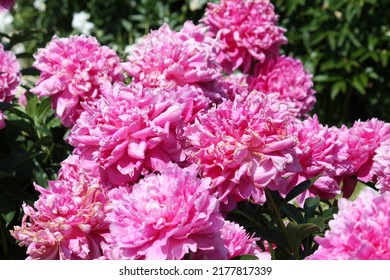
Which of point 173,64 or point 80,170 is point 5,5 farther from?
point 80,170

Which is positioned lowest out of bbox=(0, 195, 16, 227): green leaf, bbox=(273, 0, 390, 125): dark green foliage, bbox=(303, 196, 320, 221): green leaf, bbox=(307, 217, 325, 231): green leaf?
bbox=(273, 0, 390, 125): dark green foliage

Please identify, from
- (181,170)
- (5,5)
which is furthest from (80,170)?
(5,5)

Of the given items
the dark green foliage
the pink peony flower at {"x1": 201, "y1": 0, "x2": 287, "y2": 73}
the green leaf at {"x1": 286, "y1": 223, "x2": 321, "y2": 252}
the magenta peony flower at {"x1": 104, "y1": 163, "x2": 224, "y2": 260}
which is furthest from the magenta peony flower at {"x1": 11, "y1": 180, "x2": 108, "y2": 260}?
the dark green foliage

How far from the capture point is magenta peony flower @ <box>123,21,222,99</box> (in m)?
1.77

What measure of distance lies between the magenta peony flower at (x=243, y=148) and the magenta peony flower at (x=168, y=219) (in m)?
0.10

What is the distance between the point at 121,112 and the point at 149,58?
16.0 inches

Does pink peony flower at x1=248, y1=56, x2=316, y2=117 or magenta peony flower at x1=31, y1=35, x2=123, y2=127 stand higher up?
magenta peony flower at x1=31, y1=35, x2=123, y2=127

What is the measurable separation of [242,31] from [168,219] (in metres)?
1.23

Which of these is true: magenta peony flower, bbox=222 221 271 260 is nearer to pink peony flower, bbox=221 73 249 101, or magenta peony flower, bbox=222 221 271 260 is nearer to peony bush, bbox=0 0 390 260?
peony bush, bbox=0 0 390 260

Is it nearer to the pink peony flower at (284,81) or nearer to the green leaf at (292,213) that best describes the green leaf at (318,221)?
the green leaf at (292,213)

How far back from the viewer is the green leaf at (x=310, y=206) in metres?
1.63

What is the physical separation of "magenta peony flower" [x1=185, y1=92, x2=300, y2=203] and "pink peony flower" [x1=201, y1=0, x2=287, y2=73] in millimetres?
959
